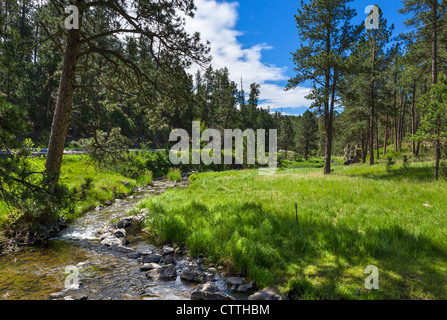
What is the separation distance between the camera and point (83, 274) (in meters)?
5.60

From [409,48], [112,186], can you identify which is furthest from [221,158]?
[409,48]

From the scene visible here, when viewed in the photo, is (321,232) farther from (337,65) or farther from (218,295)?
(337,65)

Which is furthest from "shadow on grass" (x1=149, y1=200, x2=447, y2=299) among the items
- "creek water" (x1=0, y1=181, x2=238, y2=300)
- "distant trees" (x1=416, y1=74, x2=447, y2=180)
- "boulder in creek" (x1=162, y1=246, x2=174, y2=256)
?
"distant trees" (x1=416, y1=74, x2=447, y2=180)

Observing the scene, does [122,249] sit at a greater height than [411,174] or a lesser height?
lesser

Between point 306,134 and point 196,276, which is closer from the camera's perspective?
point 196,276

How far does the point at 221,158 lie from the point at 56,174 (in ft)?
105

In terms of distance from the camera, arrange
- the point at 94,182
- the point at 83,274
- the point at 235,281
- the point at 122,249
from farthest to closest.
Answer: the point at 94,182
the point at 122,249
the point at 83,274
the point at 235,281

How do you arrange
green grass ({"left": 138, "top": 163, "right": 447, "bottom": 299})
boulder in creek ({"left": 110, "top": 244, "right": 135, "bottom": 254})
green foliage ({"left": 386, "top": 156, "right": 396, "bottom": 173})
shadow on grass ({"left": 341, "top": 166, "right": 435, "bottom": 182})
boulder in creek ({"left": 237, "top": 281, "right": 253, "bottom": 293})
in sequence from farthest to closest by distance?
green foliage ({"left": 386, "top": 156, "right": 396, "bottom": 173}) → shadow on grass ({"left": 341, "top": 166, "right": 435, "bottom": 182}) → boulder in creek ({"left": 110, "top": 244, "right": 135, "bottom": 254}) → boulder in creek ({"left": 237, "top": 281, "right": 253, "bottom": 293}) → green grass ({"left": 138, "top": 163, "right": 447, "bottom": 299})

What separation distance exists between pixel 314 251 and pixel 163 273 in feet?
13.4

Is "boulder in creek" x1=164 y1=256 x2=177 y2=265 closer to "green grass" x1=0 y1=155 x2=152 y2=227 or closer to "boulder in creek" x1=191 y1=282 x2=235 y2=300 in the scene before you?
"boulder in creek" x1=191 y1=282 x2=235 y2=300

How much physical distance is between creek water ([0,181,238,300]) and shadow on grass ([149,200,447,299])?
91cm

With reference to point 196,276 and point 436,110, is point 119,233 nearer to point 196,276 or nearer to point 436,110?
point 196,276

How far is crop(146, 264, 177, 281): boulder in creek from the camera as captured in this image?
18.5 ft

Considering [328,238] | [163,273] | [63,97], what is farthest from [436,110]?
[63,97]
